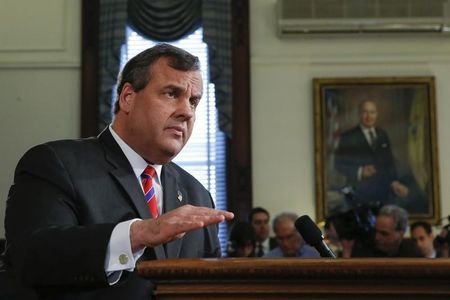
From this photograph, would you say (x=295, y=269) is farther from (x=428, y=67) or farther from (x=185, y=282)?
(x=428, y=67)

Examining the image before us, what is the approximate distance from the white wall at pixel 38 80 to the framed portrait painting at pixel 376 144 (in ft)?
9.33

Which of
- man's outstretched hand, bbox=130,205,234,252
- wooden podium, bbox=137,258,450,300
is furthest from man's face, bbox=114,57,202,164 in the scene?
wooden podium, bbox=137,258,450,300

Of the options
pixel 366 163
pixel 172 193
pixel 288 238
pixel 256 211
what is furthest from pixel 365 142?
pixel 172 193

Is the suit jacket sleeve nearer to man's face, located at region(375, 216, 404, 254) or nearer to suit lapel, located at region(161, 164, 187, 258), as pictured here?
suit lapel, located at region(161, 164, 187, 258)

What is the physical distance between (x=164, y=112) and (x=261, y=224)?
595cm

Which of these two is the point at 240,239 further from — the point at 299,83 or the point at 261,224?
the point at 299,83

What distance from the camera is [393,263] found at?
4.04 ft

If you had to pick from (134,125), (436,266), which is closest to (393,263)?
(436,266)

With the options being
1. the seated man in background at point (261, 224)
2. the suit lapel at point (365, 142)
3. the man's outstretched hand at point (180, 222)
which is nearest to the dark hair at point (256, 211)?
the seated man in background at point (261, 224)

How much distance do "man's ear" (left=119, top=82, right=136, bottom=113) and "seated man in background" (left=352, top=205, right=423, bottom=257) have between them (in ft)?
14.5

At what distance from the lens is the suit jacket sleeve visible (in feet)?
5.65

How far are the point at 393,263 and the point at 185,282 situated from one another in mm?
334

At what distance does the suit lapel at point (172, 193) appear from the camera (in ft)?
6.95

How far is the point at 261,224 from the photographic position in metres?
8.04
